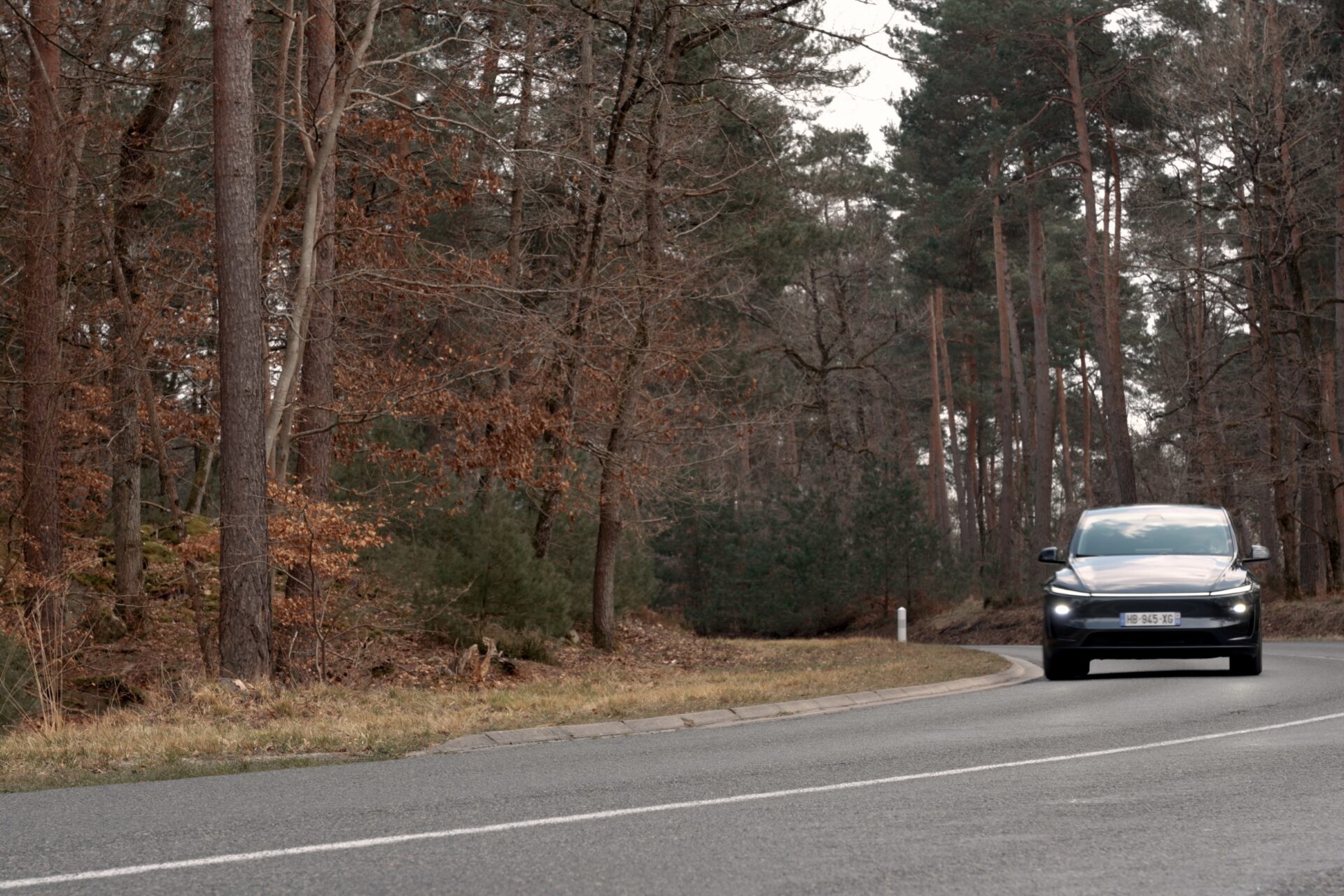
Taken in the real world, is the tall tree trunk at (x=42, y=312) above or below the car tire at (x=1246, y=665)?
above

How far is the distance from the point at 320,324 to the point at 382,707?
7345 mm

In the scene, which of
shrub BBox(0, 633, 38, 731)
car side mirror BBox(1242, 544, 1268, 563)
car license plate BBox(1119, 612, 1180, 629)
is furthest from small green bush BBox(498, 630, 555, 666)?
car side mirror BBox(1242, 544, 1268, 563)

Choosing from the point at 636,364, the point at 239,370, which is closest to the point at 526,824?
the point at 239,370

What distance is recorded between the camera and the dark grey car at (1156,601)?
47.7 ft

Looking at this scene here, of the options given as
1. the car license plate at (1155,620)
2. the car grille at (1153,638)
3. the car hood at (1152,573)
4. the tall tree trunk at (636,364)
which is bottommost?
the car grille at (1153,638)

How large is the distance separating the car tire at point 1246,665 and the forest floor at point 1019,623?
42.5 ft

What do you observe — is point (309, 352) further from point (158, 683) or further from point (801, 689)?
point (801, 689)

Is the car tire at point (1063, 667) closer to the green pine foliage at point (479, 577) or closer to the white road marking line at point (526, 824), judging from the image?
the white road marking line at point (526, 824)

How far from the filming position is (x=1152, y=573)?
14.9 m

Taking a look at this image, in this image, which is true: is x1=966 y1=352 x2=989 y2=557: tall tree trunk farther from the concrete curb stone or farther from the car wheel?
the concrete curb stone

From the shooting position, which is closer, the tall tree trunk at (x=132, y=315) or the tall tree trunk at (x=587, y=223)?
the tall tree trunk at (x=132, y=315)

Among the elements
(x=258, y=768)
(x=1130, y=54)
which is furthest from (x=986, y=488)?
(x=258, y=768)

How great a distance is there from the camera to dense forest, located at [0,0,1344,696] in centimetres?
1778

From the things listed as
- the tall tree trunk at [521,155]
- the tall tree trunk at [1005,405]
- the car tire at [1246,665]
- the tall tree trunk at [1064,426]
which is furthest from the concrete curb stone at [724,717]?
the tall tree trunk at [1064,426]
